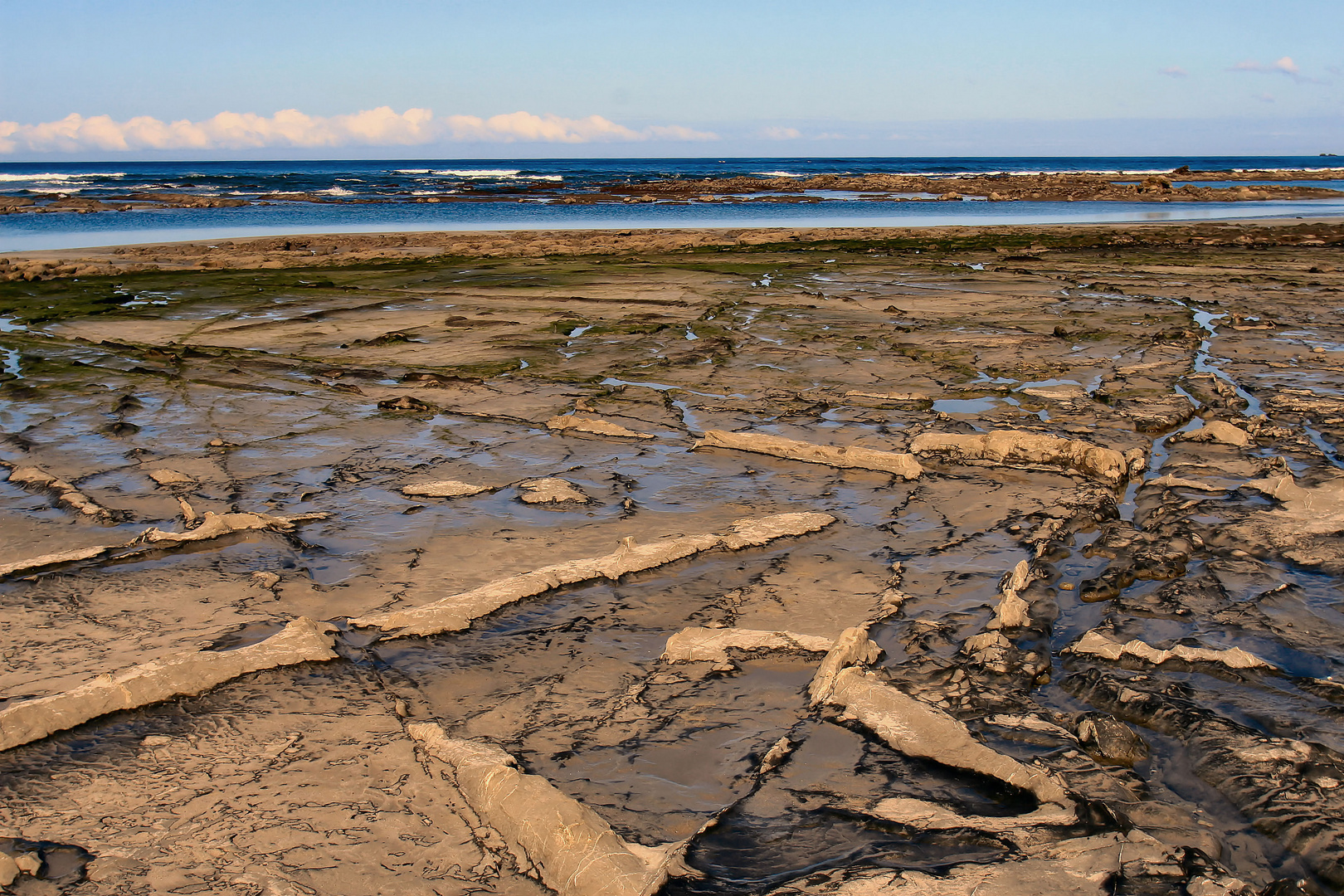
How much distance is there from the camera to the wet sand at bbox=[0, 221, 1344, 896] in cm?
276

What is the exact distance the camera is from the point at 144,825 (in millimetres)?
2832

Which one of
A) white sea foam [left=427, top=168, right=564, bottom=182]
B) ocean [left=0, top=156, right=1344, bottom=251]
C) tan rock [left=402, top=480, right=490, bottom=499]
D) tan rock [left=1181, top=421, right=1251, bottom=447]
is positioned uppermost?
white sea foam [left=427, top=168, right=564, bottom=182]

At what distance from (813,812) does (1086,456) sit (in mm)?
4462

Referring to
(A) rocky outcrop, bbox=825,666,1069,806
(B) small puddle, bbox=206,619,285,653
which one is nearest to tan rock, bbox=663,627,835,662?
(A) rocky outcrop, bbox=825,666,1069,806

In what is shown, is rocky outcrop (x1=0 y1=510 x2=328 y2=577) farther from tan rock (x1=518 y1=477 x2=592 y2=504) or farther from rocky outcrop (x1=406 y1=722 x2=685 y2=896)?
rocky outcrop (x1=406 y1=722 x2=685 y2=896)

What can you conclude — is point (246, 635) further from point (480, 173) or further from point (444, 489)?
point (480, 173)

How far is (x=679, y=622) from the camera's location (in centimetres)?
436

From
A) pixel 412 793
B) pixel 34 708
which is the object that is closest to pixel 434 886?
pixel 412 793

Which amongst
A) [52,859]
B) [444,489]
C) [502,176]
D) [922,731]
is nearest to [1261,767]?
[922,731]

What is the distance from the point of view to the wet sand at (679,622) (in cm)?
276

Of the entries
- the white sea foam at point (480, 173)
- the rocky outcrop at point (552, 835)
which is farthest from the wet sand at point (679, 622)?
the white sea foam at point (480, 173)

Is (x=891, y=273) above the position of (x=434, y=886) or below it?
above

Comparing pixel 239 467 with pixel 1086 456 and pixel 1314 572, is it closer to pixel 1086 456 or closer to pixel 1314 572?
pixel 1086 456

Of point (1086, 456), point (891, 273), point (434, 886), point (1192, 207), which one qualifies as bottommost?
point (434, 886)
